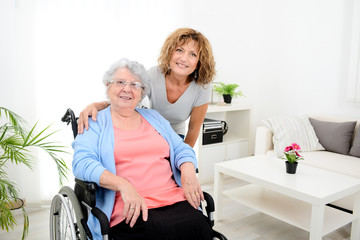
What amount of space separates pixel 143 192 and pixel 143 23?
2029 millimetres

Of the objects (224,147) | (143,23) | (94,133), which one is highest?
(143,23)

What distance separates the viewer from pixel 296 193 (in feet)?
6.74

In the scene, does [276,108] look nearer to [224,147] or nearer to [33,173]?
[224,147]

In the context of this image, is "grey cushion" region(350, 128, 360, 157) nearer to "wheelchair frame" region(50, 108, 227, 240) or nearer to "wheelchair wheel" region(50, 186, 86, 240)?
"wheelchair frame" region(50, 108, 227, 240)

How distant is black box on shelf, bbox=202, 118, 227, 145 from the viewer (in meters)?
3.47

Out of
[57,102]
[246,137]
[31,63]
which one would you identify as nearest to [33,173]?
[57,102]

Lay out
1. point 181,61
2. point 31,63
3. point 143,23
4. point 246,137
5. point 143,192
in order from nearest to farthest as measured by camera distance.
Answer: point 143,192 < point 181,61 < point 31,63 < point 143,23 < point 246,137

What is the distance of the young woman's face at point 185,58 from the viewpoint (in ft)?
5.78

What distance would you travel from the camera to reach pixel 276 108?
161 inches

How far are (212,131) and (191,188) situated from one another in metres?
2.07

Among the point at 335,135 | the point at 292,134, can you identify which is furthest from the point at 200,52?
the point at 335,135

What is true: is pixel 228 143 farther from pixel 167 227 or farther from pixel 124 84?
pixel 167 227

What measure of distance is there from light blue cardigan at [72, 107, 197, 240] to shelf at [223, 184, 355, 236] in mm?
978

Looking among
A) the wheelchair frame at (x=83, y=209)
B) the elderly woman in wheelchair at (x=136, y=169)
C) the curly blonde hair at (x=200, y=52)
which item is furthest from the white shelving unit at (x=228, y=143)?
the wheelchair frame at (x=83, y=209)
